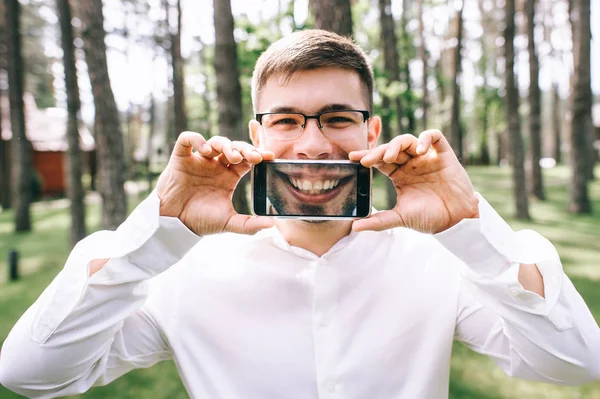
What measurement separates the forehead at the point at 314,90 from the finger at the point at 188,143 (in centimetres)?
57

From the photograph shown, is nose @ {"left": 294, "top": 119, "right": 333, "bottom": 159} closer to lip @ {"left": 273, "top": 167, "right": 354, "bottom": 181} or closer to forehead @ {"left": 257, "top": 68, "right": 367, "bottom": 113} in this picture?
forehead @ {"left": 257, "top": 68, "right": 367, "bottom": 113}

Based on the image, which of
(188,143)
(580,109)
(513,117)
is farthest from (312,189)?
(580,109)

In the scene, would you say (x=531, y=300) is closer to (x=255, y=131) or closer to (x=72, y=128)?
(x=255, y=131)

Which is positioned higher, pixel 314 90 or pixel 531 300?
pixel 314 90

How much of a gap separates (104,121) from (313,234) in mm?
6251

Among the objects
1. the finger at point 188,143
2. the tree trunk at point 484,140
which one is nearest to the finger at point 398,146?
the finger at point 188,143

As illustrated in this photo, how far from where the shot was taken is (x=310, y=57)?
7.35 ft

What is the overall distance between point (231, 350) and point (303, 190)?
88 cm

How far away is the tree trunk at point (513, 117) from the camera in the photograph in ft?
42.1

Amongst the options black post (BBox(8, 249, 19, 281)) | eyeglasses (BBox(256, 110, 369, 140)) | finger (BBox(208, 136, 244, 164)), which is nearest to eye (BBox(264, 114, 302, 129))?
eyeglasses (BBox(256, 110, 369, 140))

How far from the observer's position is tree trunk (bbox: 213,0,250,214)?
25.1 ft

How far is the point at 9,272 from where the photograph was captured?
896cm

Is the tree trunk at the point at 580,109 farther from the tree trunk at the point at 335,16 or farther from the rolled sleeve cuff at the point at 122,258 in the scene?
the rolled sleeve cuff at the point at 122,258

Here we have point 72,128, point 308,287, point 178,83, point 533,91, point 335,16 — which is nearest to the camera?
point 308,287
